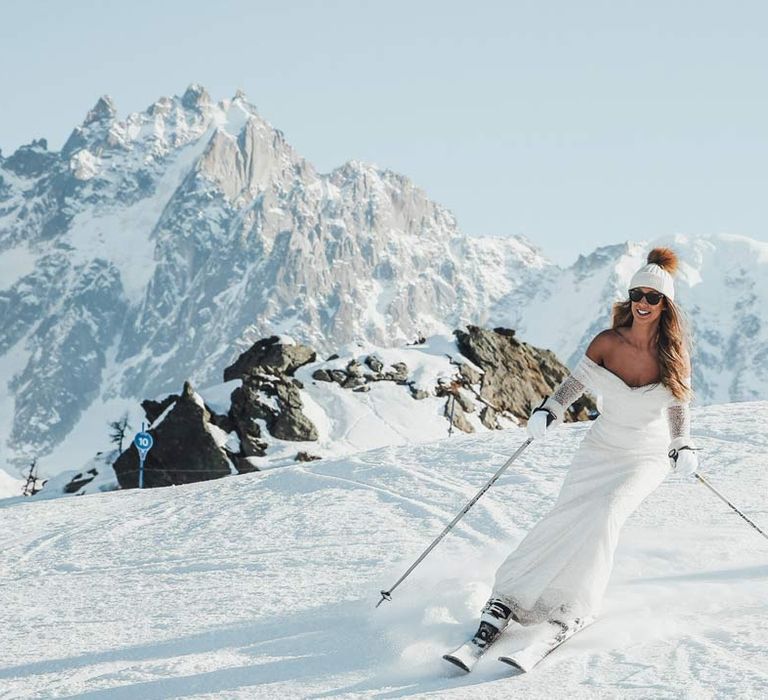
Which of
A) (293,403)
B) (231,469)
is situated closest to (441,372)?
(293,403)

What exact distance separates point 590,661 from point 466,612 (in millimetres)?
948

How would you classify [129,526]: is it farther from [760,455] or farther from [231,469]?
[231,469]

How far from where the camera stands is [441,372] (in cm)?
4825

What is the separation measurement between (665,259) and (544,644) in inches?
101

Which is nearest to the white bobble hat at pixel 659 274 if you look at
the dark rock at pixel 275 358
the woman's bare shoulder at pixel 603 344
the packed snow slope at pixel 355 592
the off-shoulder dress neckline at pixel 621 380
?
the woman's bare shoulder at pixel 603 344

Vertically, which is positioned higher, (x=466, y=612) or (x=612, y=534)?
(x=612, y=534)

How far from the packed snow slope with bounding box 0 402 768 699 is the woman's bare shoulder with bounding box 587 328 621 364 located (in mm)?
1523

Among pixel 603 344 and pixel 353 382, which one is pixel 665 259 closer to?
pixel 603 344

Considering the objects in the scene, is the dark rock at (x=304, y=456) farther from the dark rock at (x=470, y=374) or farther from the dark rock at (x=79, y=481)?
the dark rock at (x=470, y=374)

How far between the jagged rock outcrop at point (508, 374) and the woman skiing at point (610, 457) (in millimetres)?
40464

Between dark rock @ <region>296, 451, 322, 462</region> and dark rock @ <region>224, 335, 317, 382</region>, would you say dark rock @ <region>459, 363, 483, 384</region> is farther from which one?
dark rock @ <region>296, 451, 322, 462</region>

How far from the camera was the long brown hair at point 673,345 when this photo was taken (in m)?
5.82

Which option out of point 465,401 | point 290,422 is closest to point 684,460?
point 290,422

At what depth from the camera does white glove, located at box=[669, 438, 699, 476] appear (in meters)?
5.74
